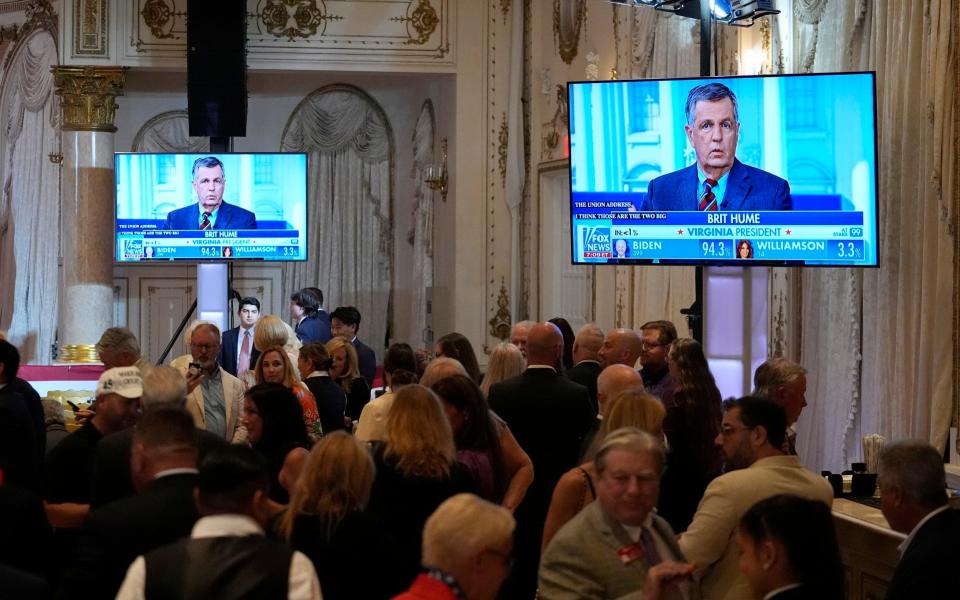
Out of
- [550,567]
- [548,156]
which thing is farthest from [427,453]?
[548,156]

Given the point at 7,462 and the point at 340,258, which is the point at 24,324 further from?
the point at 7,462

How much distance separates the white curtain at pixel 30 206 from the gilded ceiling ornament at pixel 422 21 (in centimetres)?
428

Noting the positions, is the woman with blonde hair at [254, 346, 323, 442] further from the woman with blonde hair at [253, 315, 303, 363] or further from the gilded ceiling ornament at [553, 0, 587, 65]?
the gilded ceiling ornament at [553, 0, 587, 65]

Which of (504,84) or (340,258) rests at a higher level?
(504,84)

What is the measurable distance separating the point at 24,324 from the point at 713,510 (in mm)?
12625

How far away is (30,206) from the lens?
15.0m

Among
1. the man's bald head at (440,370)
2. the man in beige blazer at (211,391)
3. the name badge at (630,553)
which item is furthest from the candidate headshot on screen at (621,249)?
the name badge at (630,553)

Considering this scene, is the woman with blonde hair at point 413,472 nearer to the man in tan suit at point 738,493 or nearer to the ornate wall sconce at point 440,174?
the man in tan suit at point 738,493

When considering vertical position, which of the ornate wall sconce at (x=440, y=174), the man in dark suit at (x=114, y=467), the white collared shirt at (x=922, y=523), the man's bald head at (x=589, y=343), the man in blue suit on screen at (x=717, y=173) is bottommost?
the white collared shirt at (x=922, y=523)

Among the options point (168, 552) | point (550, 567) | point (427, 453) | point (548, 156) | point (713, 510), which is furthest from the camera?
point (548, 156)

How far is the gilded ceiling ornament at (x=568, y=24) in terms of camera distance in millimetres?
12352

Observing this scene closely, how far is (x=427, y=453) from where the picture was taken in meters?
4.03

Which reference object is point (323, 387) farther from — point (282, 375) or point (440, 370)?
point (440, 370)

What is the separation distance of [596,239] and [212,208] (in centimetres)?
505
